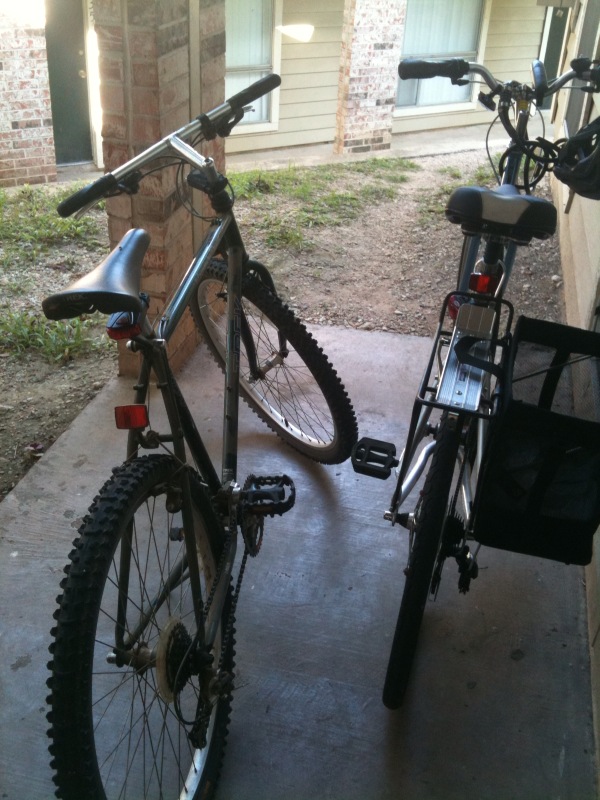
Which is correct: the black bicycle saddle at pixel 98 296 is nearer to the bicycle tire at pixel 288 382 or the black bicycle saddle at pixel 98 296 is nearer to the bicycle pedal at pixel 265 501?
the bicycle pedal at pixel 265 501

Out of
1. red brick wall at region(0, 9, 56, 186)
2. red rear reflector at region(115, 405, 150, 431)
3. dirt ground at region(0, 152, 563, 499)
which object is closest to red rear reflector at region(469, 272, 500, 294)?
red rear reflector at region(115, 405, 150, 431)

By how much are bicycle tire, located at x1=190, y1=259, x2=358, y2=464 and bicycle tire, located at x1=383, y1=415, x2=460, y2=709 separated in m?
0.82

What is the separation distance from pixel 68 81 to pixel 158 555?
5.99m

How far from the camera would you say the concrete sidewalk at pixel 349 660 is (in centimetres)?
186

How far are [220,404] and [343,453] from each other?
0.65m

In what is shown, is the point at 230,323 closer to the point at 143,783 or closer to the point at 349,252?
the point at 143,783

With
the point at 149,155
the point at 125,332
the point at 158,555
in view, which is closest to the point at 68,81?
the point at 149,155

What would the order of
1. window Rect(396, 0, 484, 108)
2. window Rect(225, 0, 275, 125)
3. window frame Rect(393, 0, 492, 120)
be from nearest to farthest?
window Rect(225, 0, 275, 125), window Rect(396, 0, 484, 108), window frame Rect(393, 0, 492, 120)

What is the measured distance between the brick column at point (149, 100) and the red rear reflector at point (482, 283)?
3.79 ft

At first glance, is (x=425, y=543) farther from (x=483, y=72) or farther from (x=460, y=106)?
(x=460, y=106)

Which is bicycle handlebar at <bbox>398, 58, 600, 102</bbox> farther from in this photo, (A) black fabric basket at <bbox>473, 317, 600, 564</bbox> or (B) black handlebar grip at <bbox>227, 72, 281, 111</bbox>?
(A) black fabric basket at <bbox>473, 317, 600, 564</bbox>

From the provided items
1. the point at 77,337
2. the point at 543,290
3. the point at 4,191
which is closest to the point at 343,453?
the point at 77,337

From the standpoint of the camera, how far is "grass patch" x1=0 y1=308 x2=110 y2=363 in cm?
366

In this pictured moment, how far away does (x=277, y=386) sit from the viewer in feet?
10.6
